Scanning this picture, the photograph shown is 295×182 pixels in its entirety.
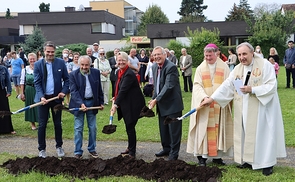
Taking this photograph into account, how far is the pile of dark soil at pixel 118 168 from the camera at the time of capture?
220 inches

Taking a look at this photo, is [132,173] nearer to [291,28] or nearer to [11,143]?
[11,143]

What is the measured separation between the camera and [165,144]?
7316 millimetres

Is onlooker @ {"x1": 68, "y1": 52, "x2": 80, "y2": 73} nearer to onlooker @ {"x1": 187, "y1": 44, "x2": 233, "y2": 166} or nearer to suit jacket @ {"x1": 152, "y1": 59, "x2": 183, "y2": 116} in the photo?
suit jacket @ {"x1": 152, "y1": 59, "x2": 183, "y2": 116}

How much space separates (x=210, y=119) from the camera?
6.28 metres

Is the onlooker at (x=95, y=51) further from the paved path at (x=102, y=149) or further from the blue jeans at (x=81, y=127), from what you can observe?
the blue jeans at (x=81, y=127)

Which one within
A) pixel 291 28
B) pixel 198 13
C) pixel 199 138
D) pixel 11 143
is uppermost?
pixel 198 13

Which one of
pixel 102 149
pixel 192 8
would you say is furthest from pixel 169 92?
pixel 192 8

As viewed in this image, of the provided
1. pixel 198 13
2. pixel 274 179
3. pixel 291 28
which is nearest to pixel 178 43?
pixel 291 28

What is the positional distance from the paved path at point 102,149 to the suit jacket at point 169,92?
1030mm

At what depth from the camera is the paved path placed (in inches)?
282

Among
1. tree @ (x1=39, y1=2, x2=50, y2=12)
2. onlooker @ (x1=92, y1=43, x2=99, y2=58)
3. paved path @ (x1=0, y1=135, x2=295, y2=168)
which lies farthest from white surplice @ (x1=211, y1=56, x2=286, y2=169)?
tree @ (x1=39, y1=2, x2=50, y2=12)

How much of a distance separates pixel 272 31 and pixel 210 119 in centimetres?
3194

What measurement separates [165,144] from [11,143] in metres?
3.79

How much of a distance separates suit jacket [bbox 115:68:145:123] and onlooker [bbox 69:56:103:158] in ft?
1.66
